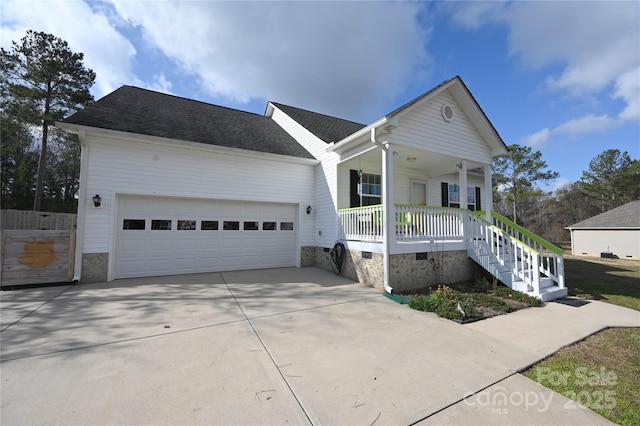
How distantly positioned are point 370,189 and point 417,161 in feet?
6.66

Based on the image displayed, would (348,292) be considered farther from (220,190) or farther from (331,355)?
(220,190)

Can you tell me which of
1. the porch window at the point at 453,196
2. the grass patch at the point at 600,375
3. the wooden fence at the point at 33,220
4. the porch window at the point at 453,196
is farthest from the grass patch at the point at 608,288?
the wooden fence at the point at 33,220

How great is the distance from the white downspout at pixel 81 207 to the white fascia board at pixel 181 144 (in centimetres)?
25

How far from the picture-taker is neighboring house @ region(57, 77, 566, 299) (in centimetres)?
669

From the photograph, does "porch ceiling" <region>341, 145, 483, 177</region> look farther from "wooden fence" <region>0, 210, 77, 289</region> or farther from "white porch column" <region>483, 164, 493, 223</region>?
"wooden fence" <region>0, 210, 77, 289</region>

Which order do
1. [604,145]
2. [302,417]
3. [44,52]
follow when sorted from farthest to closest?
[604,145], [44,52], [302,417]

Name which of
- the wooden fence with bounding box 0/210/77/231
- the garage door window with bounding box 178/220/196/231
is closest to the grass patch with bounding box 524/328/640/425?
Answer: the garage door window with bounding box 178/220/196/231

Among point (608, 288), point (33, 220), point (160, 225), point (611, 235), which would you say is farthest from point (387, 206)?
point (611, 235)

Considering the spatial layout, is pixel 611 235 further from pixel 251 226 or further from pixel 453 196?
pixel 251 226

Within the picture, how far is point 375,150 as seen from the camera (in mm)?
7430

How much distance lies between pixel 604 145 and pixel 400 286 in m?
41.3

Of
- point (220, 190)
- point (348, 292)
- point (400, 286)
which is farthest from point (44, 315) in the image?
point (400, 286)

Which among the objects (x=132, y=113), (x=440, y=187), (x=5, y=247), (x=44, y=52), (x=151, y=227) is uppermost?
(x=44, y=52)

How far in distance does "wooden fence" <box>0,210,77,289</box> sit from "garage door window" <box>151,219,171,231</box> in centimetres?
177
